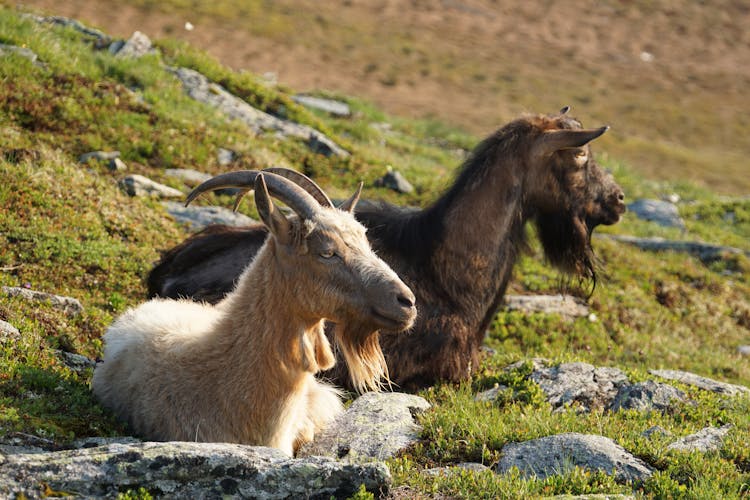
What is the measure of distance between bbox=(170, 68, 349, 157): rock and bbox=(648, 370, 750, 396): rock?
29.5ft

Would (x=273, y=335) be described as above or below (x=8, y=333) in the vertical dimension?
above

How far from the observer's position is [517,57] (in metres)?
73.4

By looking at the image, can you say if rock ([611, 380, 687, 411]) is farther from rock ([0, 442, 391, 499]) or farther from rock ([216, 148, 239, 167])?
rock ([216, 148, 239, 167])

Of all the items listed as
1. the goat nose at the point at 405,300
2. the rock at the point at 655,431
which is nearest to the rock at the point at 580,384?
the rock at the point at 655,431

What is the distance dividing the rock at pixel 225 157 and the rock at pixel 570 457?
9.12m

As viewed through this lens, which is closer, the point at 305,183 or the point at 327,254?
the point at 327,254

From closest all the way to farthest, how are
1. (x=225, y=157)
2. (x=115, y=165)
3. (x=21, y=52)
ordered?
1. (x=115, y=165)
2. (x=21, y=52)
3. (x=225, y=157)

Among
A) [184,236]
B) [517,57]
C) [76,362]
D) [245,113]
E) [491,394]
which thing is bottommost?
[517,57]

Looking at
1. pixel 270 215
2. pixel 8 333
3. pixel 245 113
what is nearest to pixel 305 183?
pixel 270 215

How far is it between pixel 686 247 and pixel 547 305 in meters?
6.21

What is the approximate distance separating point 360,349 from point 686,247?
12776 mm

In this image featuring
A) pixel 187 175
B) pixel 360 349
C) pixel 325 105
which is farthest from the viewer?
pixel 325 105

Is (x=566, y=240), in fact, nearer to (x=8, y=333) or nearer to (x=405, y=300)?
(x=405, y=300)

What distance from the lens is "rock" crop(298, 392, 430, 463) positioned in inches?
279
